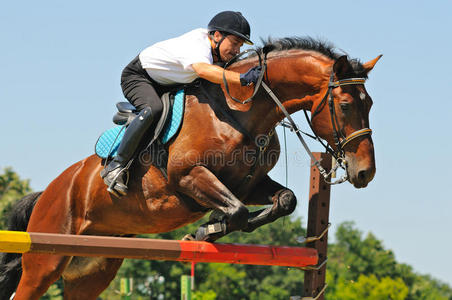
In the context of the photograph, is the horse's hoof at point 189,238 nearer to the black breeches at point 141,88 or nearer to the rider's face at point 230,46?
the black breeches at point 141,88

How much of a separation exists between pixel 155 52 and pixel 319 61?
1257 millimetres

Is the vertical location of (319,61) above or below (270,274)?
above

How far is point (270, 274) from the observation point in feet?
146

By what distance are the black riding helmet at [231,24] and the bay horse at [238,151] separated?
194 millimetres

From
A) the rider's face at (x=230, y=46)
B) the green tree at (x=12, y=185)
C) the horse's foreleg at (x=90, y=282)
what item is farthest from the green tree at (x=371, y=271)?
the rider's face at (x=230, y=46)

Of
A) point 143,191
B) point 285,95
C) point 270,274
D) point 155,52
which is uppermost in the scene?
point 155,52

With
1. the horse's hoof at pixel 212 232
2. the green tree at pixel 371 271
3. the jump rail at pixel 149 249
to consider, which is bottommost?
the green tree at pixel 371 271

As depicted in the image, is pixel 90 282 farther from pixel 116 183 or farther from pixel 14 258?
pixel 116 183

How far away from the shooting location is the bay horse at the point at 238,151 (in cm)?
429

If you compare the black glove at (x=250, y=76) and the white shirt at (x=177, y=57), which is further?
the white shirt at (x=177, y=57)

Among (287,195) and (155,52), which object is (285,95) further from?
(155,52)

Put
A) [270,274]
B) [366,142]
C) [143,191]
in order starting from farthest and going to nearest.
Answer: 1. [270,274]
2. [143,191]
3. [366,142]

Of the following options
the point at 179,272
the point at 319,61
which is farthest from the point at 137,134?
the point at 179,272

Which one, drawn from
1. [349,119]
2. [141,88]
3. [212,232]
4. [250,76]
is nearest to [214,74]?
[250,76]
